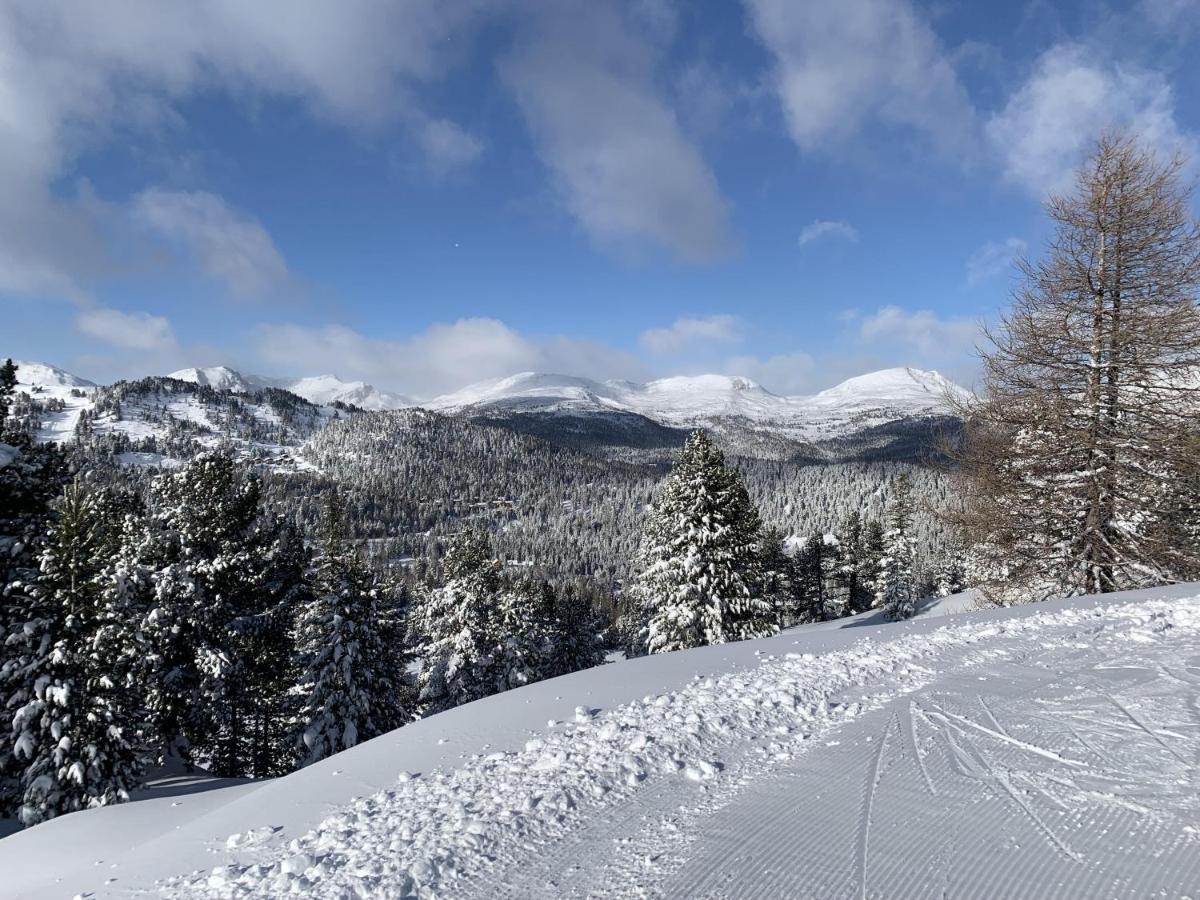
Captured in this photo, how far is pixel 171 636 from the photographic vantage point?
50.2 ft

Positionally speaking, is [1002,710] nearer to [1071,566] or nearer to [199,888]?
[199,888]

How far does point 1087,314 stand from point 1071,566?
16.2 ft

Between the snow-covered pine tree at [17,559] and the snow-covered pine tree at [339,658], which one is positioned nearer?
the snow-covered pine tree at [17,559]

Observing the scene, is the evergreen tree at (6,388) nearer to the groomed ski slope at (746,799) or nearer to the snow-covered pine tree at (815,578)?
the groomed ski slope at (746,799)

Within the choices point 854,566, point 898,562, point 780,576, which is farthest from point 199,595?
point 854,566

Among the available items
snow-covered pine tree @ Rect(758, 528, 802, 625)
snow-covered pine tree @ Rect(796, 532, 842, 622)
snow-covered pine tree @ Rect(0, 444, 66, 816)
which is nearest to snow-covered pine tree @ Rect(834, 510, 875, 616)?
snow-covered pine tree @ Rect(796, 532, 842, 622)

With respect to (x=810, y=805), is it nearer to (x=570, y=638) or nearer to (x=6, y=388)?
(x=6, y=388)

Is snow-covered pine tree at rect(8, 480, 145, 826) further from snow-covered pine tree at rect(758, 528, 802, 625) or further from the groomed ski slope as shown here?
snow-covered pine tree at rect(758, 528, 802, 625)

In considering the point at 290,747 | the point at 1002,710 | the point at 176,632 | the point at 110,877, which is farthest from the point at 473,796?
the point at 290,747

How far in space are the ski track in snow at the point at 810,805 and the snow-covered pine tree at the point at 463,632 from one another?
899 inches

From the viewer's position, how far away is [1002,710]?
5.40 metres

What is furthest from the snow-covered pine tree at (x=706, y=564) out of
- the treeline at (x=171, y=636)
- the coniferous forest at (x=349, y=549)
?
the treeline at (x=171, y=636)

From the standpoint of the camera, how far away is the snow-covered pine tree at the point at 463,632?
89.4 ft

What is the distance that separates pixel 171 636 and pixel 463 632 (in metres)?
13.4
